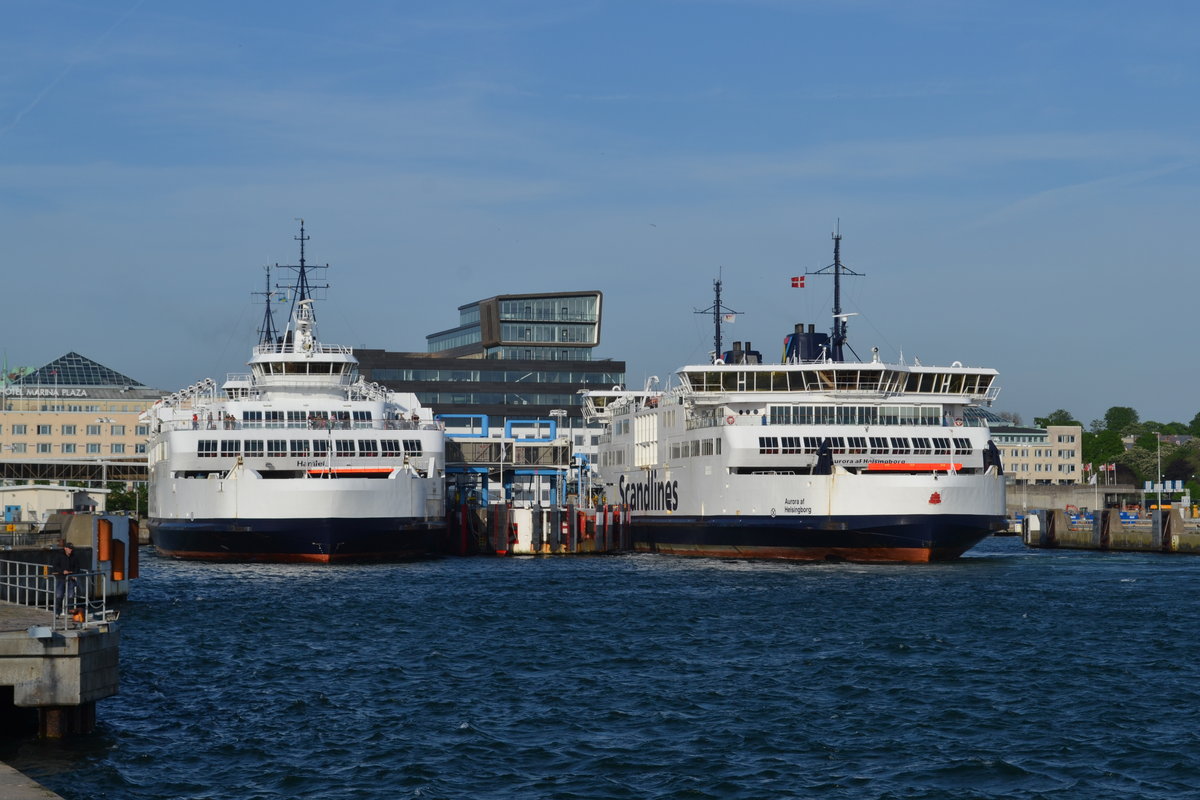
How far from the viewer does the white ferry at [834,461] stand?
247 ft

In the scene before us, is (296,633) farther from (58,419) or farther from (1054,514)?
(58,419)

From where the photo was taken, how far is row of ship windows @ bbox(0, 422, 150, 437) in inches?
6251

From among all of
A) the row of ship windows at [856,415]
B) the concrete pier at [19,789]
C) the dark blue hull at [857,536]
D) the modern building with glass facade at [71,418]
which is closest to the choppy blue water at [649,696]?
the concrete pier at [19,789]

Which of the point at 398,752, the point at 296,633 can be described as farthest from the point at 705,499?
the point at 398,752

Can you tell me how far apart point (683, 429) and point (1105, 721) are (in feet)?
189

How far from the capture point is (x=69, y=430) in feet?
528

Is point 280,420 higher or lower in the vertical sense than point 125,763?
higher

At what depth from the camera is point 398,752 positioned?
2992 centimetres

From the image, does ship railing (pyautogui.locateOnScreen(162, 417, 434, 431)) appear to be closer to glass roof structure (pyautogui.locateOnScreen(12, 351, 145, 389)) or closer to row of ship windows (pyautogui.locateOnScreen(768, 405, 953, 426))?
row of ship windows (pyautogui.locateOnScreen(768, 405, 953, 426))

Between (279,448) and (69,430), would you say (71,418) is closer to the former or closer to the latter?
(69,430)

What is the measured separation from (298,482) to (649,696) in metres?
45.3

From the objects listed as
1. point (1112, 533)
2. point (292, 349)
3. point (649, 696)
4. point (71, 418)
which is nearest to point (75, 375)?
point (71, 418)

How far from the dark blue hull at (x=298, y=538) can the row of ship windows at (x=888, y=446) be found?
67.6 feet

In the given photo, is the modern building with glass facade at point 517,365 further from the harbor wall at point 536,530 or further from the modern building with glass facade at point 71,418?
the harbor wall at point 536,530
